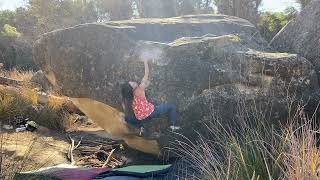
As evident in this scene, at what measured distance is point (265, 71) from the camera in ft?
19.9

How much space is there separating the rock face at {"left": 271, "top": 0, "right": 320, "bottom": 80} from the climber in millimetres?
2023

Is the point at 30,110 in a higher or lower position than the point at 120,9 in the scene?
lower

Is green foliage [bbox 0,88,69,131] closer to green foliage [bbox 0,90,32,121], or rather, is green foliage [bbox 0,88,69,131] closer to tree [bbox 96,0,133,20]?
green foliage [bbox 0,90,32,121]

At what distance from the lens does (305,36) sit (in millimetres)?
6809

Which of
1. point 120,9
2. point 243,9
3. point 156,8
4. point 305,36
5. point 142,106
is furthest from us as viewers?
point 120,9

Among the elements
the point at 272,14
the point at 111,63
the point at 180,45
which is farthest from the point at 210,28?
the point at 272,14

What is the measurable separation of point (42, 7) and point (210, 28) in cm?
1882

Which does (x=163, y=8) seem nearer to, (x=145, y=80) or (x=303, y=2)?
(x=303, y=2)

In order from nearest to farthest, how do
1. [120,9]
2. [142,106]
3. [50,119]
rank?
[142,106] < [50,119] < [120,9]

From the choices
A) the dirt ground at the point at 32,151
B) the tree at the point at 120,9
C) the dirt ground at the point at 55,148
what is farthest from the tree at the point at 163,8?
the dirt ground at the point at 32,151

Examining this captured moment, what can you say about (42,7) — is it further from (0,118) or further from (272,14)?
(0,118)

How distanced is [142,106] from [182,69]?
2.32 feet

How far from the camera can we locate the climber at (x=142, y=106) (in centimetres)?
623

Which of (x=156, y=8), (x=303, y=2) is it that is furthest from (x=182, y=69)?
(x=156, y=8)
